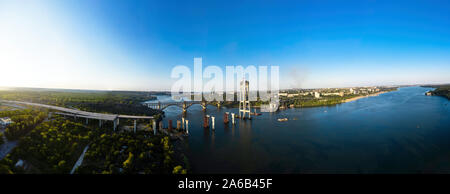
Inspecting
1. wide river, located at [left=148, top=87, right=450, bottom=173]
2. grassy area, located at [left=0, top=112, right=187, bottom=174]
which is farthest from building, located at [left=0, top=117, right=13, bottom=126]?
wide river, located at [left=148, top=87, right=450, bottom=173]

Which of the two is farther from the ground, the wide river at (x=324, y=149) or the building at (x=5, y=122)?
the building at (x=5, y=122)

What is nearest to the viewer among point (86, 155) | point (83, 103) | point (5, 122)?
point (86, 155)

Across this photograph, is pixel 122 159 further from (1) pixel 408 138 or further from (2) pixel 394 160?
(1) pixel 408 138

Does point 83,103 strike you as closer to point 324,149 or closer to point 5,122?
point 5,122

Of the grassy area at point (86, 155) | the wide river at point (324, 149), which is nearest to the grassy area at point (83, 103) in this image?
the grassy area at point (86, 155)

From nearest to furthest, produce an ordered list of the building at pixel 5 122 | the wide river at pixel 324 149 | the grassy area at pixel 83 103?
the building at pixel 5 122 < the wide river at pixel 324 149 < the grassy area at pixel 83 103

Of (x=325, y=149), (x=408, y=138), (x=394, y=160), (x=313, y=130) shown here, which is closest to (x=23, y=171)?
(x=325, y=149)

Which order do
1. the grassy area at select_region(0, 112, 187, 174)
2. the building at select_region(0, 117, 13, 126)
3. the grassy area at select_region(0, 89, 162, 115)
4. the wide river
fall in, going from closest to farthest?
1. the grassy area at select_region(0, 112, 187, 174)
2. the building at select_region(0, 117, 13, 126)
3. the wide river
4. the grassy area at select_region(0, 89, 162, 115)

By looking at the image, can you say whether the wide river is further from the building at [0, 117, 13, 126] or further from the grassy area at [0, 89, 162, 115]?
the grassy area at [0, 89, 162, 115]

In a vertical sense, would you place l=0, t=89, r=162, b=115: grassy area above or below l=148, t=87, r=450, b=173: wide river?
above

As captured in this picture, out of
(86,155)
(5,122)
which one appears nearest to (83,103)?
(5,122)

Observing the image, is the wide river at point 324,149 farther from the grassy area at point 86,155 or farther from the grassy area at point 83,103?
the grassy area at point 83,103
